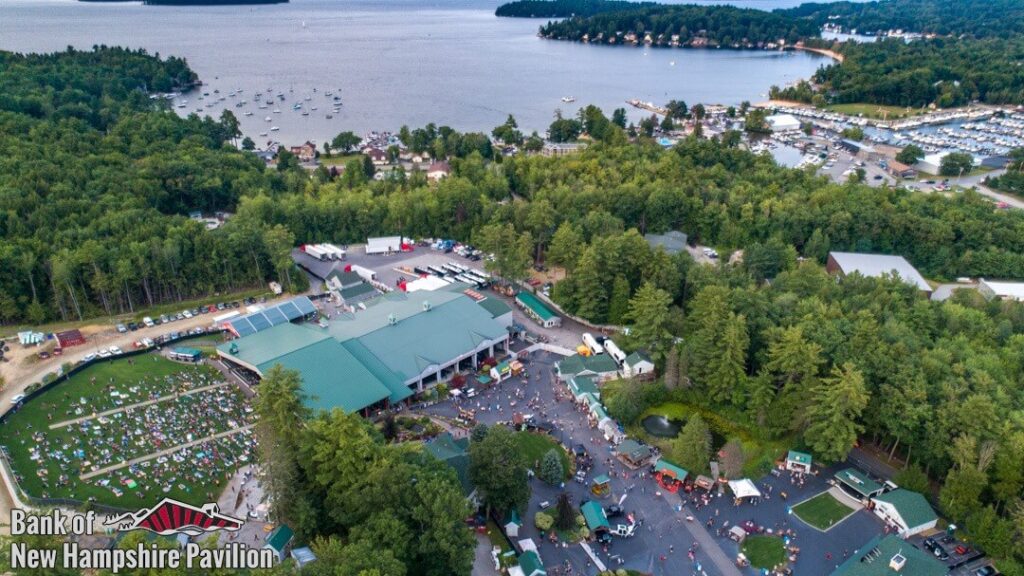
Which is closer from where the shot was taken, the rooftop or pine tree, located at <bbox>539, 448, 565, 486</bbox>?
pine tree, located at <bbox>539, 448, 565, 486</bbox>

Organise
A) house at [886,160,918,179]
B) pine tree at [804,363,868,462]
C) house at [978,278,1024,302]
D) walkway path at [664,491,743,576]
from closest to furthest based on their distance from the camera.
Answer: walkway path at [664,491,743,576] < pine tree at [804,363,868,462] < house at [978,278,1024,302] < house at [886,160,918,179]

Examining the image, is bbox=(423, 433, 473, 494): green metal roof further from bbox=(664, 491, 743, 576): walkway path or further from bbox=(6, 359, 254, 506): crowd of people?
bbox=(664, 491, 743, 576): walkway path

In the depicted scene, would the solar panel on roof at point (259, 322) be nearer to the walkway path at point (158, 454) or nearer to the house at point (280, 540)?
the walkway path at point (158, 454)

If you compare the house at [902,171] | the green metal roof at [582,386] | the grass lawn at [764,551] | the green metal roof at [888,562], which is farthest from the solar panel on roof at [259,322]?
the house at [902,171]

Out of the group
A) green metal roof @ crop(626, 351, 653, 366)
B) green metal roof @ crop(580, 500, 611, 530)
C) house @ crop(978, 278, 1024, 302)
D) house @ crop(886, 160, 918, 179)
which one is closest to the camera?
green metal roof @ crop(580, 500, 611, 530)

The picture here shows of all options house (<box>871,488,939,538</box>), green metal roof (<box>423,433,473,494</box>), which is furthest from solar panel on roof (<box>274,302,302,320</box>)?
house (<box>871,488,939,538</box>)

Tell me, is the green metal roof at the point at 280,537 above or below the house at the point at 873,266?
below
